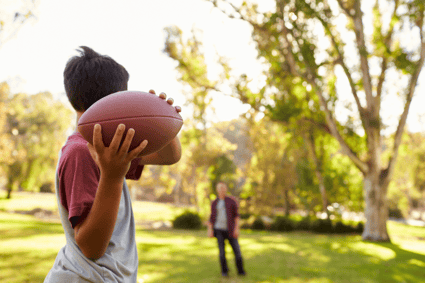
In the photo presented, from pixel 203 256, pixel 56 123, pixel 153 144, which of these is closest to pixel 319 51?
pixel 203 256

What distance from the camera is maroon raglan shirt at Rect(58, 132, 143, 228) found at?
3.99 ft

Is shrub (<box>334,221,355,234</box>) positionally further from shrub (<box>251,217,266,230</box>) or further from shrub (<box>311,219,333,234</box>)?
shrub (<box>251,217,266,230</box>)

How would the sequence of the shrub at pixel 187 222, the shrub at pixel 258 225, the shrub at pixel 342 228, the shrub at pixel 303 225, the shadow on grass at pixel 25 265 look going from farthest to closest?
the shrub at pixel 258 225 < the shrub at pixel 303 225 < the shrub at pixel 342 228 < the shrub at pixel 187 222 < the shadow on grass at pixel 25 265

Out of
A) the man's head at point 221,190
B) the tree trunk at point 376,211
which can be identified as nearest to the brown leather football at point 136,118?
the man's head at point 221,190

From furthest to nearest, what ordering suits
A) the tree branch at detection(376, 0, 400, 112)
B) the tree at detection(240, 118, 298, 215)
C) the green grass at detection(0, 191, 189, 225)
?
the green grass at detection(0, 191, 189, 225) → the tree at detection(240, 118, 298, 215) → the tree branch at detection(376, 0, 400, 112)

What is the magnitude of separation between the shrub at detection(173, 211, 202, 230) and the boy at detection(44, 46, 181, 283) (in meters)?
20.6

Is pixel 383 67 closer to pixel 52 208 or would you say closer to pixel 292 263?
pixel 292 263

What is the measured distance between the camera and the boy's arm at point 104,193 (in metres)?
1.17

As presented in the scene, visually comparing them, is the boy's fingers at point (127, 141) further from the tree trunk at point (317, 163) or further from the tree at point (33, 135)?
the tree at point (33, 135)

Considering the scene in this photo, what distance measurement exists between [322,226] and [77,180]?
23.3 meters

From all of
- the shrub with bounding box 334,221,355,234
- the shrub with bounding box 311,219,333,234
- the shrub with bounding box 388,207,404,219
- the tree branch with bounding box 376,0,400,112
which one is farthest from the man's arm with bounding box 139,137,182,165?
the shrub with bounding box 388,207,404,219

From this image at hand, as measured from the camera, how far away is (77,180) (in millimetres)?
1243

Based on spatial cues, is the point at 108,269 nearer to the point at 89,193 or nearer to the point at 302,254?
the point at 89,193

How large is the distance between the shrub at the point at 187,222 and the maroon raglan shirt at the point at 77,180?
68.4 feet
